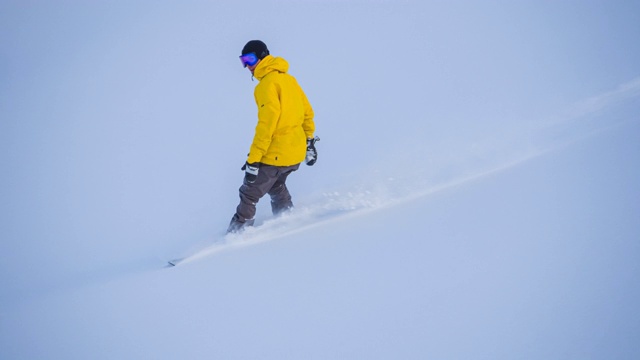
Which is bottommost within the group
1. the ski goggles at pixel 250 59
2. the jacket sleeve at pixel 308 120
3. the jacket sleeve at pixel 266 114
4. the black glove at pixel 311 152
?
the jacket sleeve at pixel 266 114

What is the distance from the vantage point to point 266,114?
316cm

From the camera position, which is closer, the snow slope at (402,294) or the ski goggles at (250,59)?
the snow slope at (402,294)

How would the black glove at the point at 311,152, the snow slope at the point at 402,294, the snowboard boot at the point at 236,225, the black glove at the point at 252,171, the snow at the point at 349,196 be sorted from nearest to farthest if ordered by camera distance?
the snow slope at the point at 402,294 < the snow at the point at 349,196 < the black glove at the point at 252,171 < the snowboard boot at the point at 236,225 < the black glove at the point at 311,152

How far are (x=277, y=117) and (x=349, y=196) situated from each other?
4.59ft

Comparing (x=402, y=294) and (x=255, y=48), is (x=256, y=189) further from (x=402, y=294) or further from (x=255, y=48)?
(x=402, y=294)

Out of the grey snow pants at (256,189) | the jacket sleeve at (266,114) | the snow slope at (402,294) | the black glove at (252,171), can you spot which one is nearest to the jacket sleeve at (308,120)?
the grey snow pants at (256,189)

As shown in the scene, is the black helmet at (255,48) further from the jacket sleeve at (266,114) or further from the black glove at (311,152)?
the black glove at (311,152)

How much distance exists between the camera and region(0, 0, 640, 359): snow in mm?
2359

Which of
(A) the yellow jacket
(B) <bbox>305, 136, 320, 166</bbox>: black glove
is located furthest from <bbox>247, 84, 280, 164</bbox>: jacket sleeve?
(B) <bbox>305, 136, 320, 166</bbox>: black glove

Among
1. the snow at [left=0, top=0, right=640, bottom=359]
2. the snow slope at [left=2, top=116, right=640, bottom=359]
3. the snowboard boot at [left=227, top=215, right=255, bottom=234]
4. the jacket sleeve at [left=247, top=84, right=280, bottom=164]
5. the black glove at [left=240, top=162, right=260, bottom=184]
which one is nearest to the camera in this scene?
the snow slope at [left=2, top=116, right=640, bottom=359]

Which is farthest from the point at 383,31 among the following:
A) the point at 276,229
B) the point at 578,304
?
the point at 578,304

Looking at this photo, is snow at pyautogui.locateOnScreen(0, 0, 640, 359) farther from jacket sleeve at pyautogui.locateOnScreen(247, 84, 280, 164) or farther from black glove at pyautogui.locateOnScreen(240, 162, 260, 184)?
jacket sleeve at pyautogui.locateOnScreen(247, 84, 280, 164)

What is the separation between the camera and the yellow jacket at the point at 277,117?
3.18 metres

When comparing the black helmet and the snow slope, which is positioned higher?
the black helmet
